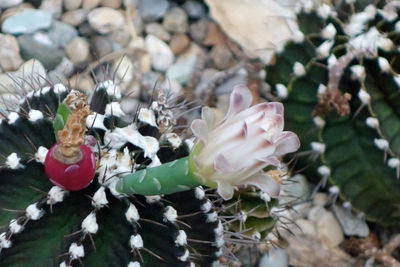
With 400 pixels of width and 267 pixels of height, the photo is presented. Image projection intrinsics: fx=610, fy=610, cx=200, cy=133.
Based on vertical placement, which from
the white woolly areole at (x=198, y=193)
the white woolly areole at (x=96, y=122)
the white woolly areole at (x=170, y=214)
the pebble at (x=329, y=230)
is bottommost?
the pebble at (x=329, y=230)

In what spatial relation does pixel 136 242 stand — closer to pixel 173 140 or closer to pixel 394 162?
pixel 173 140

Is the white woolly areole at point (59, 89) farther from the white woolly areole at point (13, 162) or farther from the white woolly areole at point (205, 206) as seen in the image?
the white woolly areole at point (205, 206)

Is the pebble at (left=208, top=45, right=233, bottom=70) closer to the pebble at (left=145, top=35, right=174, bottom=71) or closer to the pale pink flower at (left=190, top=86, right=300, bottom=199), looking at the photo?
the pebble at (left=145, top=35, right=174, bottom=71)

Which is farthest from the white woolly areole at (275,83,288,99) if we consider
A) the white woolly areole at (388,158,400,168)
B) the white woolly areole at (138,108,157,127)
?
the white woolly areole at (138,108,157,127)

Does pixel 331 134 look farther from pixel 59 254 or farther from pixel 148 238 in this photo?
pixel 59 254

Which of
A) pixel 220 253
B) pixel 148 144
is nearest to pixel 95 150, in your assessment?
pixel 148 144

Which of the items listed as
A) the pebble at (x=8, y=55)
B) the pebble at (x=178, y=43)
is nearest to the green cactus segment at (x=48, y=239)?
the pebble at (x=8, y=55)

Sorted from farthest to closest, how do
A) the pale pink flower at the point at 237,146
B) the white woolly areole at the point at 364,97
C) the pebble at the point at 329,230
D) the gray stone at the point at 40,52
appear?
the gray stone at the point at 40,52, the pebble at the point at 329,230, the white woolly areole at the point at 364,97, the pale pink flower at the point at 237,146
